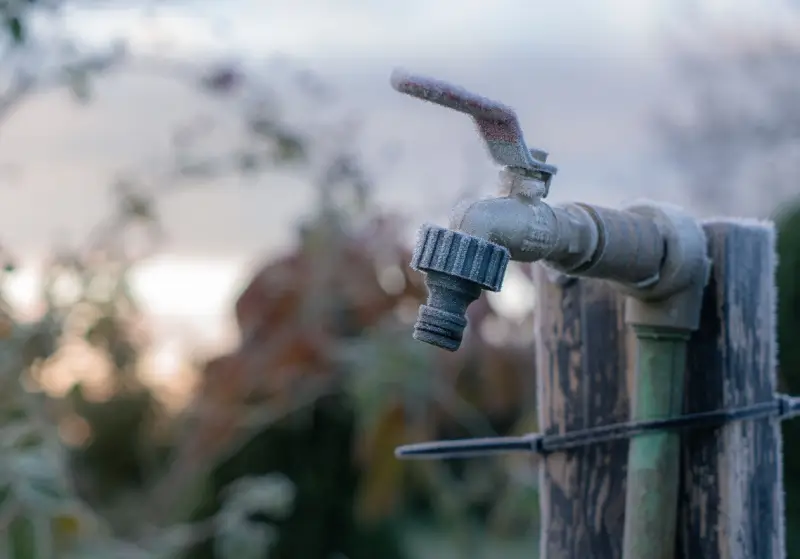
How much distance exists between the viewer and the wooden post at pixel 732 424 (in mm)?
1210

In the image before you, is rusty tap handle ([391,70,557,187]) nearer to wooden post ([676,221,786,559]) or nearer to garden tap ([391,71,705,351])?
garden tap ([391,71,705,351])

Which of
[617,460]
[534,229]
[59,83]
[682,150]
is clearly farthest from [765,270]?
[682,150]

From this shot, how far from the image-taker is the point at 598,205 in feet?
3.81

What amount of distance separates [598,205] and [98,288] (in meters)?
2.10

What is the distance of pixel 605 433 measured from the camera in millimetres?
1270

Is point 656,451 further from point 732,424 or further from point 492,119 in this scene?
point 492,119

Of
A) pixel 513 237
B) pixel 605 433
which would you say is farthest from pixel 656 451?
pixel 513 237

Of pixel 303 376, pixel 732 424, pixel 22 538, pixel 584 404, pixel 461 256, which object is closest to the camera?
pixel 461 256

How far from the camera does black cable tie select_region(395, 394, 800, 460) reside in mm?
1207

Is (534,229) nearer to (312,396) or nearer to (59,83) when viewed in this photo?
(59,83)

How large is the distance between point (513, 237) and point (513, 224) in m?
0.01

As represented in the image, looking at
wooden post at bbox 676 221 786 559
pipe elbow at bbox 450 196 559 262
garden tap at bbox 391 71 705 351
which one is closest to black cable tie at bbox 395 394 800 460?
wooden post at bbox 676 221 786 559

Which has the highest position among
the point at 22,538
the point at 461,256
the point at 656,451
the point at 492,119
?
the point at 492,119

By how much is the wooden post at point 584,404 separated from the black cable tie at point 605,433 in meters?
0.02
